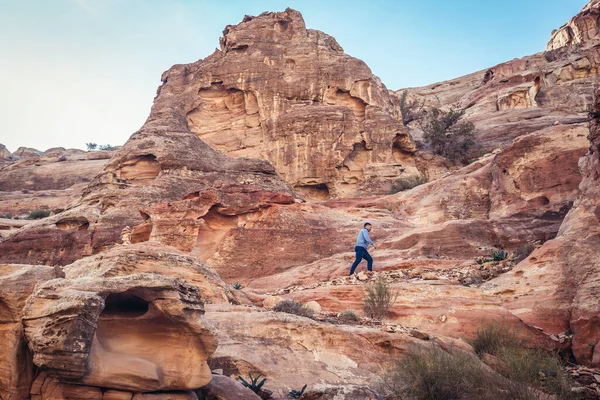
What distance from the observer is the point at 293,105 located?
40.8 m

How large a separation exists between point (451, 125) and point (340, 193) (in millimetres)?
11788

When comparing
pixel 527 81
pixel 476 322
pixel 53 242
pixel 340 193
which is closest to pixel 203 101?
pixel 340 193

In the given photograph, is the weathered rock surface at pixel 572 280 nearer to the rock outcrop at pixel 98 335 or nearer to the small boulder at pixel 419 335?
the small boulder at pixel 419 335

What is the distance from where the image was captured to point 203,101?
42656mm

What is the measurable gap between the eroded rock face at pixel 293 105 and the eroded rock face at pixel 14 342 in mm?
33287

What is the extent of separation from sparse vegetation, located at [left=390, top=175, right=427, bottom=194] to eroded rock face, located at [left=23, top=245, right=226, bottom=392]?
29081mm

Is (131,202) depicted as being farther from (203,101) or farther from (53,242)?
(203,101)

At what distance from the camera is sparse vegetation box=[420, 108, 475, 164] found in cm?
3750

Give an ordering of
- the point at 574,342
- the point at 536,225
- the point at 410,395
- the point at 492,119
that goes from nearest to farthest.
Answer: the point at 410,395
the point at 574,342
the point at 536,225
the point at 492,119

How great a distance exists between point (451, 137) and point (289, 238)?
23.9 metres

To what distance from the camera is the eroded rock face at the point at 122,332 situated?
167 inches

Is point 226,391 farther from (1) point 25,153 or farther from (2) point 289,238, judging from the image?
(1) point 25,153

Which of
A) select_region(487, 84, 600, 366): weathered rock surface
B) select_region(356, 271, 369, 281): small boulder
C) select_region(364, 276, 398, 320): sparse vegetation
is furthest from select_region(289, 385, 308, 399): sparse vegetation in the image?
select_region(356, 271, 369, 281): small boulder

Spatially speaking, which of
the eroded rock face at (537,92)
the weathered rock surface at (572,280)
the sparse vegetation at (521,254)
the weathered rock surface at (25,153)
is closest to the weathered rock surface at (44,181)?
the weathered rock surface at (25,153)
